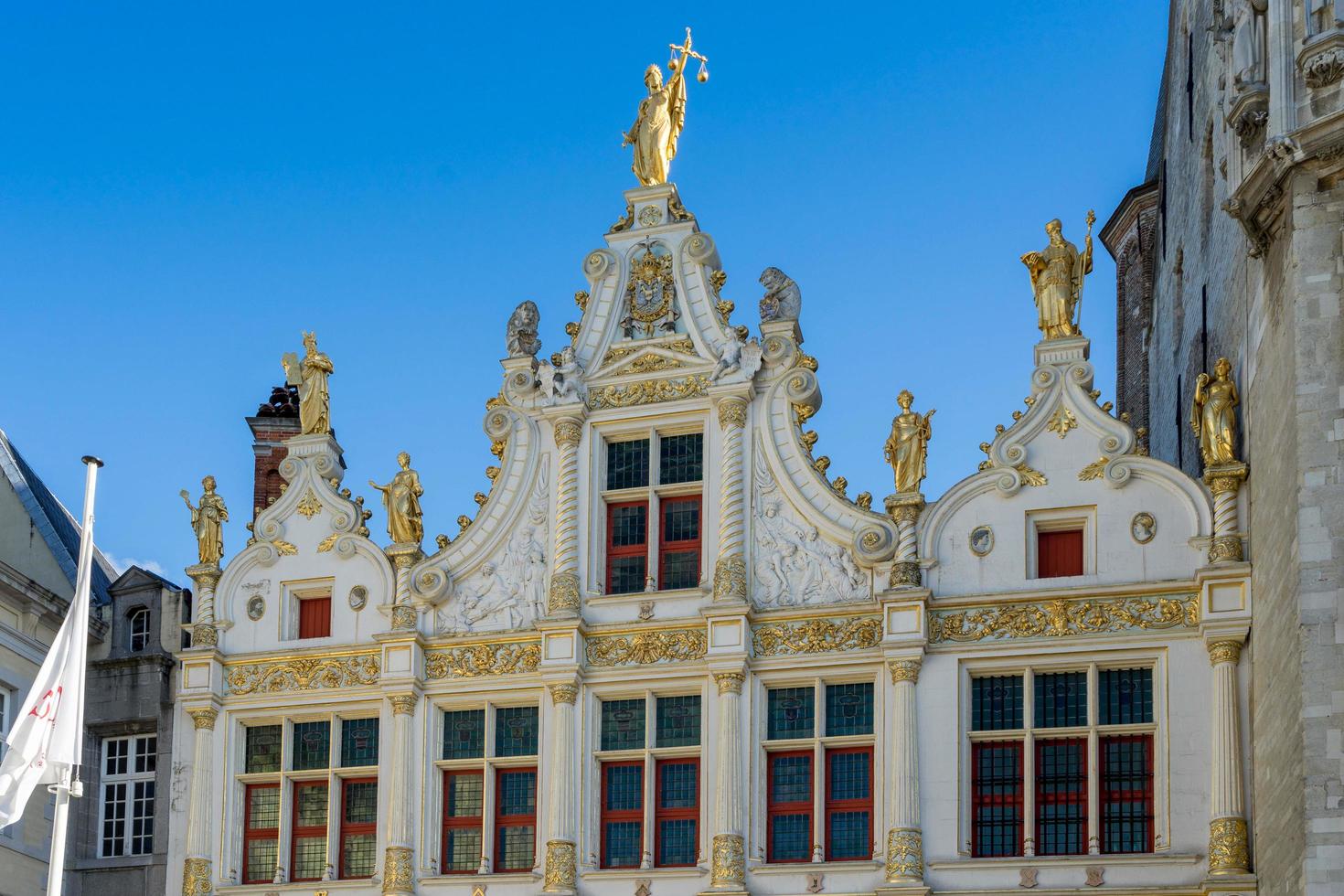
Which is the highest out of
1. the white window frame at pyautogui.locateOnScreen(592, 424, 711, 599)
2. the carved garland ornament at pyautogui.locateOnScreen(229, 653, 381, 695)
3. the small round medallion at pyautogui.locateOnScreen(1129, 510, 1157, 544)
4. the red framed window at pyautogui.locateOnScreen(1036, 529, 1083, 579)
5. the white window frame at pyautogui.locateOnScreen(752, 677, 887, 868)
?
the white window frame at pyautogui.locateOnScreen(592, 424, 711, 599)

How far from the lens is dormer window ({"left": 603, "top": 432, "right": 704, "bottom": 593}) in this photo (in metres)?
27.2

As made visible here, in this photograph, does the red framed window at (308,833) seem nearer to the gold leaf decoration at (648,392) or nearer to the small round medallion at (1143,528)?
the gold leaf decoration at (648,392)

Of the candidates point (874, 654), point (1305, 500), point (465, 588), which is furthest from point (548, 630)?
point (1305, 500)

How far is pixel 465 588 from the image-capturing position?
90.9 ft

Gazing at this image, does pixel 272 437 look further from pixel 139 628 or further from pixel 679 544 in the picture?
pixel 679 544

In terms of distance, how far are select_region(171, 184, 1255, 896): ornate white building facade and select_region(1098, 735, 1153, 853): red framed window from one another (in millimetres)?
32

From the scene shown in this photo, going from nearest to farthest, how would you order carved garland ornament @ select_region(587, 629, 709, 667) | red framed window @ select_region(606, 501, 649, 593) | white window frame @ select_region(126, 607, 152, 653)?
carved garland ornament @ select_region(587, 629, 709, 667)
red framed window @ select_region(606, 501, 649, 593)
white window frame @ select_region(126, 607, 152, 653)

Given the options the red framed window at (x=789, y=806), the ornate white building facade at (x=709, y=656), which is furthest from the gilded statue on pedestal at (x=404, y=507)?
the red framed window at (x=789, y=806)

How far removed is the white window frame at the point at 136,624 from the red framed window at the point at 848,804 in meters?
8.83

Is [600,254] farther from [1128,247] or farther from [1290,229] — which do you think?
[1128,247]

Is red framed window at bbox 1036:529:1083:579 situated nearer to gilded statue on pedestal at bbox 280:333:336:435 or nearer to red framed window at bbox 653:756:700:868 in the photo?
red framed window at bbox 653:756:700:868

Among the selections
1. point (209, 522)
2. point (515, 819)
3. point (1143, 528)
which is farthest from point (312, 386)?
point (1143, 528)

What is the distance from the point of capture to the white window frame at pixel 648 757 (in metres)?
25.9

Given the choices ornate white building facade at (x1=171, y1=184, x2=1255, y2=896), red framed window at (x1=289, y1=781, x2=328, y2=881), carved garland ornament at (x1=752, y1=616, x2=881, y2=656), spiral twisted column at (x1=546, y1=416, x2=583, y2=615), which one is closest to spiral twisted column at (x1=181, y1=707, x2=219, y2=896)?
ornate white building facade at (x1=171, y1=184, x2=1255, y2=896)
